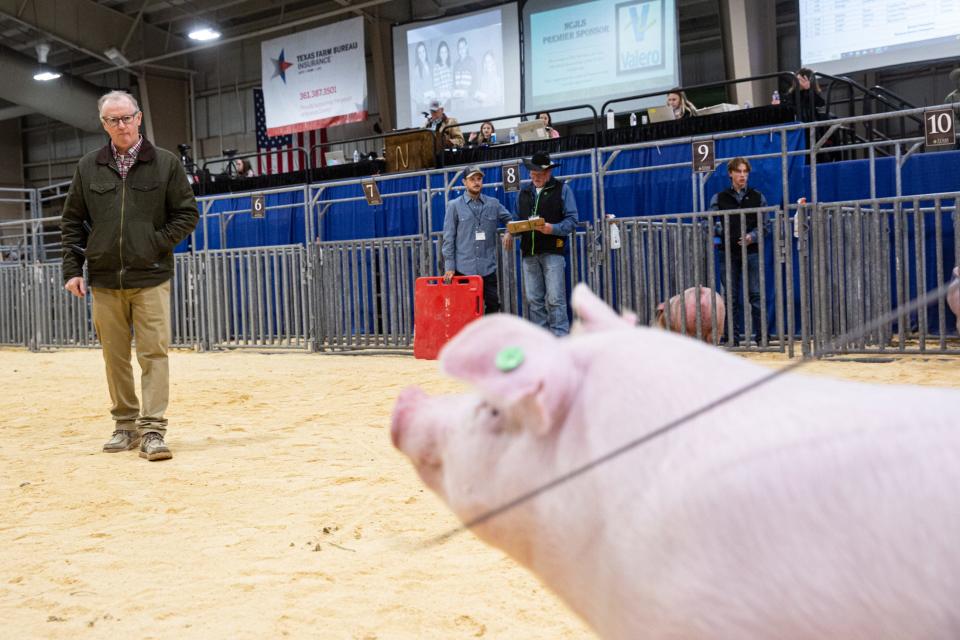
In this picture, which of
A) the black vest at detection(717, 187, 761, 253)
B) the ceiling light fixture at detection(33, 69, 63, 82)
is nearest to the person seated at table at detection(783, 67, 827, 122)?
the black vest at detection(717, 187, 761, 253)

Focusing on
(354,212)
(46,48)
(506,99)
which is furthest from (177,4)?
(354,212)

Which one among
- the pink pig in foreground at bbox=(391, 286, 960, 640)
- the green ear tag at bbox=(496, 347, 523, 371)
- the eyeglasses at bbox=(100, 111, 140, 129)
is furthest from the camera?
the eyeglasses at bbox=(100, 111, 140, 129)

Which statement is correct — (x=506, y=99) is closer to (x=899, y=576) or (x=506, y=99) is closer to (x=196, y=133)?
(x=196, y=133)

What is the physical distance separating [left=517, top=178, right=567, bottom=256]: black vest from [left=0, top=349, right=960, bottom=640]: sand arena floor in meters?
3.05

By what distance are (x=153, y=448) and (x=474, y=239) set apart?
4.97m

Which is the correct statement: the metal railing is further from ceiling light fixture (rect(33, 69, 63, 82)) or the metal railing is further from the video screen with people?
ceiling light fixture (rect(33, 69, 63, 82))

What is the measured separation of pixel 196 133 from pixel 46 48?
4652 mm

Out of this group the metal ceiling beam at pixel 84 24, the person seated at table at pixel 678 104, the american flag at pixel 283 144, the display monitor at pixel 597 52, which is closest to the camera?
the person seated at table at pixel 678 104

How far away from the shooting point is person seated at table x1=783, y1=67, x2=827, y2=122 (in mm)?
9672

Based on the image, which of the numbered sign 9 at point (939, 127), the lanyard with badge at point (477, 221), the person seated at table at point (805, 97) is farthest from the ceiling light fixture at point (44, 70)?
the numbered sign 9 at point (939, 127)

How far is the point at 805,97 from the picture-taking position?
410 inches

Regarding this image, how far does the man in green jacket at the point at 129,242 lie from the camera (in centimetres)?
463

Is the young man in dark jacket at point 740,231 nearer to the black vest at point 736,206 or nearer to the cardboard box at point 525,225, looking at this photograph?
the black vest at point 736,206

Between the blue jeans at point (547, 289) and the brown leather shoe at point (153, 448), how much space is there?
15.2 feet
